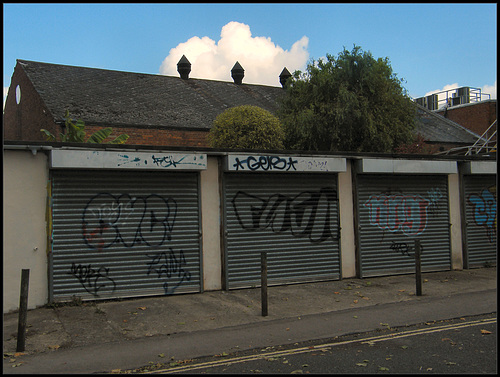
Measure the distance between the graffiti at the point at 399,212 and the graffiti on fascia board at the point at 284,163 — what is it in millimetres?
1568

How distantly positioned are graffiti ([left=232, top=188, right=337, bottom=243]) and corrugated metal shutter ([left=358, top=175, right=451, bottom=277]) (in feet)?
3.30

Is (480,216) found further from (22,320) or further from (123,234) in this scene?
(22,320)

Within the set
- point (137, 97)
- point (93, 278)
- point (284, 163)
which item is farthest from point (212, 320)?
point (137, 97)

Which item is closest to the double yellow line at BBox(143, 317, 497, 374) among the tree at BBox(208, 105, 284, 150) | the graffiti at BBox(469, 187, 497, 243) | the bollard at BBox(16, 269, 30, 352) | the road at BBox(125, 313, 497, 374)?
the road at BBox(125, 313, 497, 374)

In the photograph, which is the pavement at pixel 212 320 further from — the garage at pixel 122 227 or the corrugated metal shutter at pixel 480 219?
the corrugated metal shutter at pixel 480 219

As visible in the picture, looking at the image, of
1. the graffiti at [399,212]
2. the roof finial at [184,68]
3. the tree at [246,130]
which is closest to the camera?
the graffiti at [399,212]

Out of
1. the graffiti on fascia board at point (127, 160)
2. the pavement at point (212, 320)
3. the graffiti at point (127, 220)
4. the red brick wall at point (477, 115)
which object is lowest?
the pavement at point (212, 320)

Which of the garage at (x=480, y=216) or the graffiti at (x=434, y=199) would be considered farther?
the garage at (x=480, y=216)

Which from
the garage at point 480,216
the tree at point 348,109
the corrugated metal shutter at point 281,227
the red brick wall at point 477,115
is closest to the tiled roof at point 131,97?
the tree at point 348,109

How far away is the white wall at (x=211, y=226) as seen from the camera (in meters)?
10.4

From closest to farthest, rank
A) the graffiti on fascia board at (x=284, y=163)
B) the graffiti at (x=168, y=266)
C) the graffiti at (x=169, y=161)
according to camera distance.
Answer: the graffiti at (x=169, y=161)
the graffiti at (x=168, y=266)
the graffiti on fascia board at (x=284, y=163)

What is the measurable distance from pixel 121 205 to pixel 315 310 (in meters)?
4.30

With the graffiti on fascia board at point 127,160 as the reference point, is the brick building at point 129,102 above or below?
above

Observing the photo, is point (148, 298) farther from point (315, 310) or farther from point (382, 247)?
point (382, 247)
